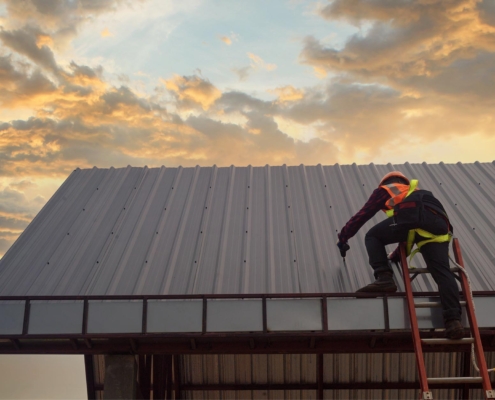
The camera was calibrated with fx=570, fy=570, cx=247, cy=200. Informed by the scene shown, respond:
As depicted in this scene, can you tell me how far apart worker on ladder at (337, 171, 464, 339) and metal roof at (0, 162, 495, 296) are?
1.62 metres

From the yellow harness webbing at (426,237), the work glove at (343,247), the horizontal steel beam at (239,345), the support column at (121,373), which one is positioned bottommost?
the support column at (121,373)

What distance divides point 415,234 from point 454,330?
5.37ft

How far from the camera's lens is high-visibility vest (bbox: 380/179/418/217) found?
9.62m

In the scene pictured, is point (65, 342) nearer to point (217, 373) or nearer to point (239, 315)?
point (239, 315)

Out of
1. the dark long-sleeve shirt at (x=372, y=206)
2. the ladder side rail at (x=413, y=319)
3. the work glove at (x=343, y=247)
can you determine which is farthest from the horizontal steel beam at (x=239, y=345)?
the dark long-sleeve shirt at (x=372, y=206)

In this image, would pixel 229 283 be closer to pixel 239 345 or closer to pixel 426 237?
pixel 239 345

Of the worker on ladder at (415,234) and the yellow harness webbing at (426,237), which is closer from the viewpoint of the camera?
the worker on ladder at (415,234)

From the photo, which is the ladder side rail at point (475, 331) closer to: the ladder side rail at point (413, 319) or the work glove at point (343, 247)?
the ladder side rail at point (413, 319)

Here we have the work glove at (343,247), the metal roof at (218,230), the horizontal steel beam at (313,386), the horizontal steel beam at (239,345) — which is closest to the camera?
the horizontal steel beam at (239,345)

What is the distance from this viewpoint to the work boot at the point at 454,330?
874 centimetres

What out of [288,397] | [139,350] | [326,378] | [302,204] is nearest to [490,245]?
[302,204]

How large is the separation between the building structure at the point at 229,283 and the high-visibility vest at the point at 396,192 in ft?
5.12

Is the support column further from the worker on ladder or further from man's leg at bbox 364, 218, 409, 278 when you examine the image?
man's leg at bbox 364, 218, 409, 278

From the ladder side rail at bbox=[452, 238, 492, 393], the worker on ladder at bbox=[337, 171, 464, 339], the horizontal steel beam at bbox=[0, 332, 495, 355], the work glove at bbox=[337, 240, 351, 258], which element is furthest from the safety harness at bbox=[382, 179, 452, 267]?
the work glove at bbox=[337, 240, 351, 258]
